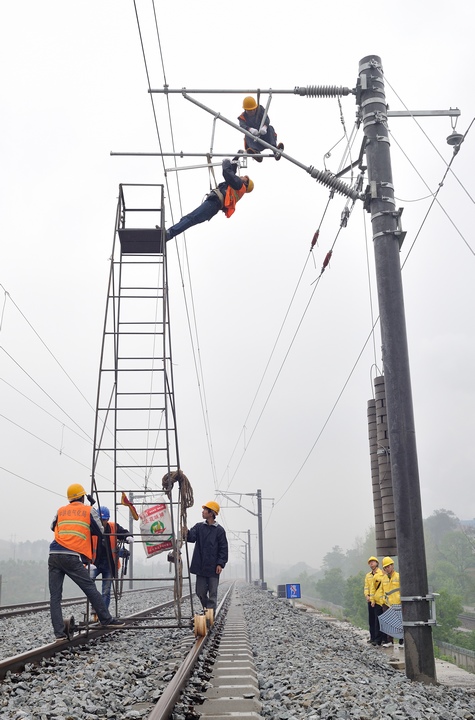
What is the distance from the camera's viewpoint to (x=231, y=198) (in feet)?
33.3

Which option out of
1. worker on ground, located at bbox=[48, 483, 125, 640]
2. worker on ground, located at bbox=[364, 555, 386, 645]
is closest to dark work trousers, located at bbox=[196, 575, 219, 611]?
worker on ground, located at bbox=[48, 483, 125, 640]

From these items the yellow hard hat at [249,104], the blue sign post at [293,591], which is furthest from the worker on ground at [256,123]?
the blue sign post at [293,591]

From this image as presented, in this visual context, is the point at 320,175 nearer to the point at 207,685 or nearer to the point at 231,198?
the point at 231,198

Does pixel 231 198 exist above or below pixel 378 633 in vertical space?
above

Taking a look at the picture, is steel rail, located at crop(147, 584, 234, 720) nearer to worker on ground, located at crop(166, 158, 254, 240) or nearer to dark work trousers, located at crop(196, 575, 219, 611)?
dark work trousers, located at crop(196, 575, 219, 611)

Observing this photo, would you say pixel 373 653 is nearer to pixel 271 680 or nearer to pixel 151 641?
pixel 151 641

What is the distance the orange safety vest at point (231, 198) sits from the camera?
1008 cm

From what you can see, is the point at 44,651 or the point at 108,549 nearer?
the point at 44,651

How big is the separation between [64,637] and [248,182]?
652cm

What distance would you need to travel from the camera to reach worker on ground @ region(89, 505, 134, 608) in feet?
31.1

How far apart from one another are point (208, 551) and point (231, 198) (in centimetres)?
507

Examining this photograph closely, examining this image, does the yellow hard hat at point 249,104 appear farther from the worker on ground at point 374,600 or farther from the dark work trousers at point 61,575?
the worker on ground at point 374,600

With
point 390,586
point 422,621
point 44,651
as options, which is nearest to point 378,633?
point 390,586

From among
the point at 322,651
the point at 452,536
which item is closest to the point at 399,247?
the point at 322,651
